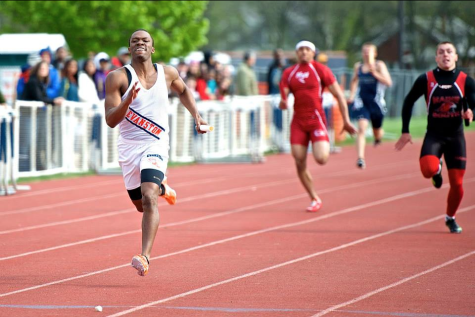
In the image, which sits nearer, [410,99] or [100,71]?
[410,99]

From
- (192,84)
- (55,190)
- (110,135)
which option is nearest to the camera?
(55,190)

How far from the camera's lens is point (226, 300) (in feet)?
24.2

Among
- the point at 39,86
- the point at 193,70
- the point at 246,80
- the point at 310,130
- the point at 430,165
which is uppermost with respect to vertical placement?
the point at 193,70

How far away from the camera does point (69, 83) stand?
18109 millimetres

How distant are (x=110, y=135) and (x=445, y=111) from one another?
9221 mm

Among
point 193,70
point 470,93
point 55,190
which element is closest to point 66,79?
point 55,190

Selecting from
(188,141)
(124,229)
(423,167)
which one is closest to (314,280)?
(423,167)

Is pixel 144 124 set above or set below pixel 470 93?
below

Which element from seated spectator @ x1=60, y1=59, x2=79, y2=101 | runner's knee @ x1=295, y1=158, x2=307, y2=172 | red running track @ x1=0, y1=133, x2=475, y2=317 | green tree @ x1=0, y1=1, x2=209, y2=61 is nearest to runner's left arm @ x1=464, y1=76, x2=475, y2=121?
red running track @ x1=0, y1=133, x2=475, y2=317

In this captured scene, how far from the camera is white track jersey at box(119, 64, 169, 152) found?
8.25 metres

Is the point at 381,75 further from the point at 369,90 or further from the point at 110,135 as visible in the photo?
the point at 110,135

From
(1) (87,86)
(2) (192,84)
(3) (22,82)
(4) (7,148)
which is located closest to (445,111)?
(4) (7,148)

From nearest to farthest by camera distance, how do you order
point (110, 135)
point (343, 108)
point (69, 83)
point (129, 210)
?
point (343, 108) → point (129, 210) → point (69, 83) → point (110, 135)

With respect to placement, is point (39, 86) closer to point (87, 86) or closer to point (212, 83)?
point (87, 86)
